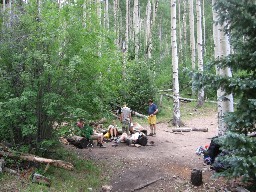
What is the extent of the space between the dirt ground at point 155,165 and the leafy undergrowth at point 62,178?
0.49m

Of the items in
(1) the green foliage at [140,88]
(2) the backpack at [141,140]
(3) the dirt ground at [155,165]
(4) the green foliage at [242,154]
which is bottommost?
(3) the dirt ground at [155,165]

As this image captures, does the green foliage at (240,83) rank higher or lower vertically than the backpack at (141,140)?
higher

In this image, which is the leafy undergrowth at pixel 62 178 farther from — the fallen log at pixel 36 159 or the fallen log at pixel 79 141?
the fallen log at pixel 79 141

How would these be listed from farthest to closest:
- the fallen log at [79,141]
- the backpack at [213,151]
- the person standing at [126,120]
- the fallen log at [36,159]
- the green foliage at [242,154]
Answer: the person standing at [126,120] → the fallen log at [79,141] → the backpack at [213,151] → the fallen log at [36,159] → the green foliage at [242,154]

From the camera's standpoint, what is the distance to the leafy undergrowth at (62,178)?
7020 mm

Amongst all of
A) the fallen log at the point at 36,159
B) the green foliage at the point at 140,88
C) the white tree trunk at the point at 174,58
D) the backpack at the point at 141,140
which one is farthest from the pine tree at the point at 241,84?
the green foliage at the point at 140,88

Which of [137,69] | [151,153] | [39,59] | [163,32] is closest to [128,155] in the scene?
[151,153]

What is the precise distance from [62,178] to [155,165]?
3000 mm

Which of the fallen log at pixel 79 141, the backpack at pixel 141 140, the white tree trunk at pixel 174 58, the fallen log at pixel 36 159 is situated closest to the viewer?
the fallen log at pixel 36 159

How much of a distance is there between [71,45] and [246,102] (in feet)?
15.2

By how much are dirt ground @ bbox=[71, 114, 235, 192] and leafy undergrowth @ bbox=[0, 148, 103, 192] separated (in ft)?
1.59

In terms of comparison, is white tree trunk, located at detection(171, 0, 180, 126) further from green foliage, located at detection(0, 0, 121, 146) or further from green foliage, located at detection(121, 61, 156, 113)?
green foliage, located at detection(0, 0, 121, 146)

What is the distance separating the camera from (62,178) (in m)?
7.85

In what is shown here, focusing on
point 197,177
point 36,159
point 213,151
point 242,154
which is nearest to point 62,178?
point 36,159
